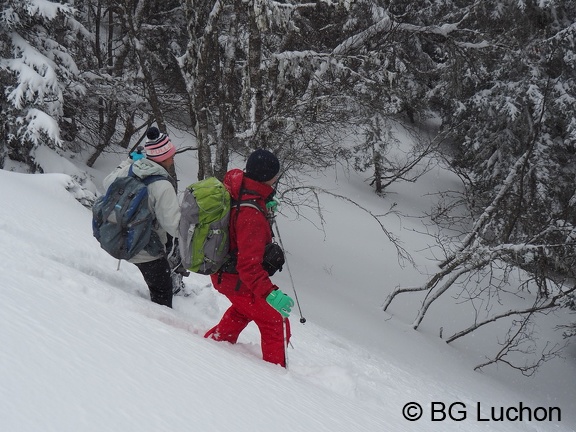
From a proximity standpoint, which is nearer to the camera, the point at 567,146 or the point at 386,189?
the point at 567,146

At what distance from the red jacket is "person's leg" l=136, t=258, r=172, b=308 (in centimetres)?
107

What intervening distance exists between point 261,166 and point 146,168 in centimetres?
108

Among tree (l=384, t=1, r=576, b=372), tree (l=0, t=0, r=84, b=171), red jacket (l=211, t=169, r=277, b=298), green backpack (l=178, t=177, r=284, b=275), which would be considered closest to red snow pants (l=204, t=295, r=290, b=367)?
red jacket (l=211, t=169, r=277, b=298)

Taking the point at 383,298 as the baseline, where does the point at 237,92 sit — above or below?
above

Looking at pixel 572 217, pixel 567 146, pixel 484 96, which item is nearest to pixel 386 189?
pixel 484 96

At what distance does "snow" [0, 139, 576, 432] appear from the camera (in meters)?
2.07

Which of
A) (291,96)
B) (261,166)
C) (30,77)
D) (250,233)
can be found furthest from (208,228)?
(30,77)

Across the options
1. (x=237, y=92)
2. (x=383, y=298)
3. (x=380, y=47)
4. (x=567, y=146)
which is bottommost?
(x=383, y=298)

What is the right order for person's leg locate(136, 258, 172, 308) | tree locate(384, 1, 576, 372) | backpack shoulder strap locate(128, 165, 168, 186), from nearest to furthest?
1. backpack shoulder strap locate(128, 165, 168, 186)
2. person's leg locate(136, 258, 172, 308)
3. tree locate(384, 1, 576, 372)

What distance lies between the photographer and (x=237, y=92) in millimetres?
14023

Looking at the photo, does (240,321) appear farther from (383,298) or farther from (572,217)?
(572,217)

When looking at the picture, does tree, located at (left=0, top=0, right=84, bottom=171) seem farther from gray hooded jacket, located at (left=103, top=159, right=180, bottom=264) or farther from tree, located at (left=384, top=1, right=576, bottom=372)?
tree, located at (left=384, top=1, right=576, bottom=372)

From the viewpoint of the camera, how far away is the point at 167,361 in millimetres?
2838

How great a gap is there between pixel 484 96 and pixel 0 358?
72.6 ft
